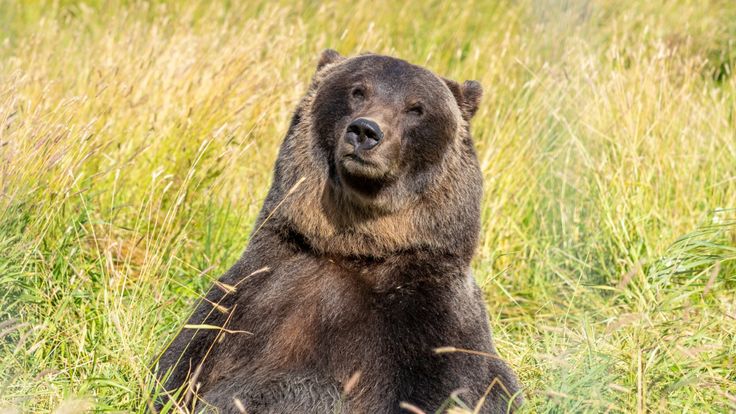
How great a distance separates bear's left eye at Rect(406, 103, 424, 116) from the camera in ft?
16.4

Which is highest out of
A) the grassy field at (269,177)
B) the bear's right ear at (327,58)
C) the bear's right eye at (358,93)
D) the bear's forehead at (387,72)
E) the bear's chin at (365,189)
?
the bear's forehead at (387,72)

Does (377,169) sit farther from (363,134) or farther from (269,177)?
(269,177)

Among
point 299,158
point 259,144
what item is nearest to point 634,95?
point 259,144

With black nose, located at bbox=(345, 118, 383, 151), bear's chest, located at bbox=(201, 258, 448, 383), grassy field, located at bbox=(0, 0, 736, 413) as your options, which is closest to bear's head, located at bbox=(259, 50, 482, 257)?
black nose, located at bbox=(345, 118, 383, 151)

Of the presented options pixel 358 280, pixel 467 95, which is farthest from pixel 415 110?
pixel 358 280

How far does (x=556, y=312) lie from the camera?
645 cm

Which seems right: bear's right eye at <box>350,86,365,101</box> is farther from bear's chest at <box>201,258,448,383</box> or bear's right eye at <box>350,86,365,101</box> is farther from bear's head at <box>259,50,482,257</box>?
bear's chest at <box>201,258,448,383</box>

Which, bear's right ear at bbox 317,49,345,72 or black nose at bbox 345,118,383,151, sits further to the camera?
bear's right ear at bbox 317,49,345,72

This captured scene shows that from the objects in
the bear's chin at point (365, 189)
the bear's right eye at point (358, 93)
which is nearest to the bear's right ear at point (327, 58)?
the bear's right eye at point (358, 93)

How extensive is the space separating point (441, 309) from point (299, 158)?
3.35ft

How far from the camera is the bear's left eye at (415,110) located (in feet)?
16.4

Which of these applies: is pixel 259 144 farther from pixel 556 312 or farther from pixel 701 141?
pixel 701 141

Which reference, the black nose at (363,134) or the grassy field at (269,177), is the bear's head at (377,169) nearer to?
the black nose at (363,134)

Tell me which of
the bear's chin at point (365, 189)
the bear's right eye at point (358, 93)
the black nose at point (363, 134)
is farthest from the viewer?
the bear's right eye at point (358, 93)
